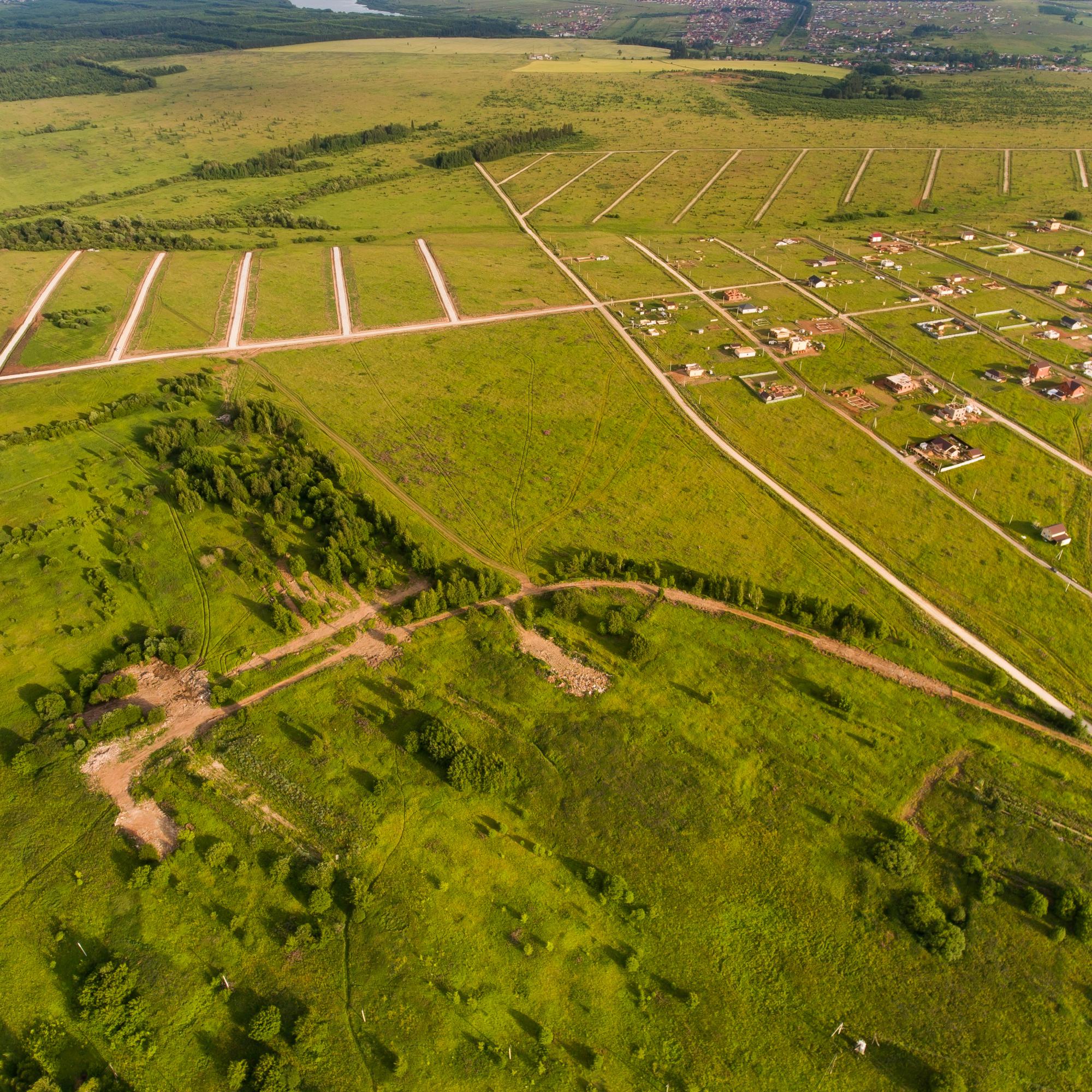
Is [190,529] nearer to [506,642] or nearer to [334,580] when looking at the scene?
[334,580]

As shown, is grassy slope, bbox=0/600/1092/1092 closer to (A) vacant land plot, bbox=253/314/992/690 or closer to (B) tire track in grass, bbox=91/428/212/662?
(B) tire track in grass, bbox=91/428/212/662

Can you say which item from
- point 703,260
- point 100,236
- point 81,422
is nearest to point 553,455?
point 81,422

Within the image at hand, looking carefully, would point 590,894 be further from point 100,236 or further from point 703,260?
point 100,236

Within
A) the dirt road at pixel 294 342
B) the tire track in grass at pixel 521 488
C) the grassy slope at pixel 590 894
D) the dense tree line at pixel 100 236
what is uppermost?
the dense tree line at pixel 100 236

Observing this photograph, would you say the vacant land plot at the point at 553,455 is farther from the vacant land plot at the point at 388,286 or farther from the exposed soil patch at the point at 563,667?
the vacant land plot at the point at 388,286

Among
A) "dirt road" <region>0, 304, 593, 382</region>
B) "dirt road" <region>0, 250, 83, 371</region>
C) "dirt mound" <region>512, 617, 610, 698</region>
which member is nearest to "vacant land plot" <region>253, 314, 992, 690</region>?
"dirt road" <region>0, 304, 593, 382</region>

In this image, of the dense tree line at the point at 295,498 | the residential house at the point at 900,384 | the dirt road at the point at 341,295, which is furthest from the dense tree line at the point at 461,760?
the dirt road at the point at 341,295

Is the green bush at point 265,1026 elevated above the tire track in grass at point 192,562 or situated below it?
below
